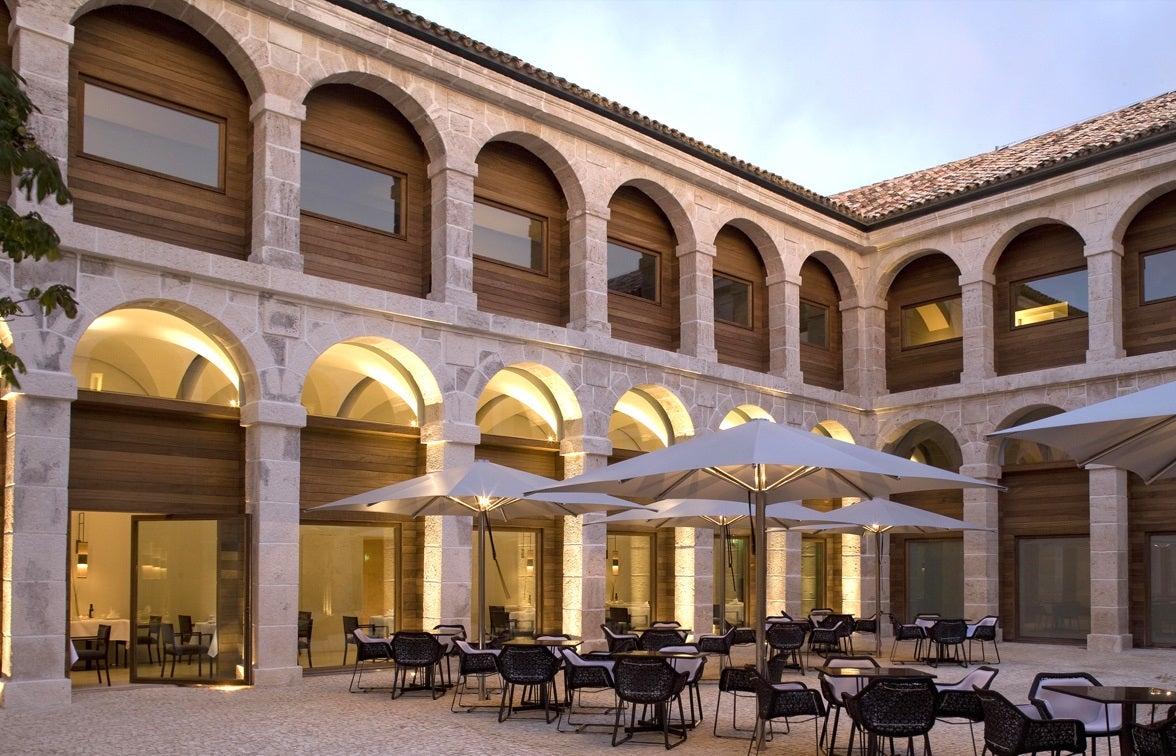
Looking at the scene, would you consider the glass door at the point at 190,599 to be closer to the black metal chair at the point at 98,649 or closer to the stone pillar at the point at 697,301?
the black metal chair at the point at 98,649

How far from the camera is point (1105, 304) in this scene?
19.7 meters

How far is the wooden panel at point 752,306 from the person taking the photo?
21266mm

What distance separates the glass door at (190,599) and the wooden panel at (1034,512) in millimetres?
13577

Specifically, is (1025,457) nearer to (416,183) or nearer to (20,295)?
(416,183)

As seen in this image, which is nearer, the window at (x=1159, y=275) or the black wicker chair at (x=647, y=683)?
the black wicker chair at (x=647, y=683)

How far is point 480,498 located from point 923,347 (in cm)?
1330

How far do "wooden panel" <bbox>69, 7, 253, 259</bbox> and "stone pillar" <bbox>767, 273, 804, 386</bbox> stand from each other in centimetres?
1098

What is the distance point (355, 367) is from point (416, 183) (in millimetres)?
2850

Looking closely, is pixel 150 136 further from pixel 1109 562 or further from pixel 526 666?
pixel 1109 562

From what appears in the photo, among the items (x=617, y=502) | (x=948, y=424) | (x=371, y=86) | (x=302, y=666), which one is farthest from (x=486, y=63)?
(x=948, y=424)

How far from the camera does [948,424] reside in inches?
869

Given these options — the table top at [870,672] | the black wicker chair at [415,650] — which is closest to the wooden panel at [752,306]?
the black wicker chair at [415,650]

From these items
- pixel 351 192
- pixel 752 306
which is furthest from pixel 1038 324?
pixel 351 192

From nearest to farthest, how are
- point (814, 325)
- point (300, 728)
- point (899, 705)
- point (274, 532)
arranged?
point (899, 705), point (300, 728), point (274, 532), point (814, 325)
